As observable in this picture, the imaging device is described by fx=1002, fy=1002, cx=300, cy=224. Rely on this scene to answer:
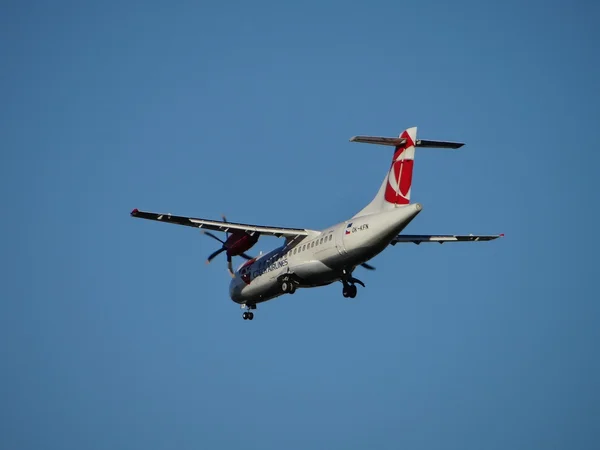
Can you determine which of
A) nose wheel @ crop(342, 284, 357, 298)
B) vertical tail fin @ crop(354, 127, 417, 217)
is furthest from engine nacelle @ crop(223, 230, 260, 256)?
vertical tail fin @ crop(354, 127, 417, 217)

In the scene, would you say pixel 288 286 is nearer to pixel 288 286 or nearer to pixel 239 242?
pixel 288 286

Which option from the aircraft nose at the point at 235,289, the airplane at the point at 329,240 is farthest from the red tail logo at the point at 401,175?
the aircraft nose at the point at 235,289

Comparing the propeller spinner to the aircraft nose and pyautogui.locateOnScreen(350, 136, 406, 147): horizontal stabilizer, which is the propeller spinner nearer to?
the aircraft nose

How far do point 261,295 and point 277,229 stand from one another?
4276mm

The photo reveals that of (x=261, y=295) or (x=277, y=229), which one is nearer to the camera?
(x=277, y=229)

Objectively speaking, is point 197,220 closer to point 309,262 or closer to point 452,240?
point 309,262

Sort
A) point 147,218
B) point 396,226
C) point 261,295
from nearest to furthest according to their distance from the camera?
1. point 396,226
2. point 147,218
3. point 261,295

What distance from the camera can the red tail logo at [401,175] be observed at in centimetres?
3794

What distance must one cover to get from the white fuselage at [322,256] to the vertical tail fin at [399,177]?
57 cm

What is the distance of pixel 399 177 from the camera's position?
38.2 meters

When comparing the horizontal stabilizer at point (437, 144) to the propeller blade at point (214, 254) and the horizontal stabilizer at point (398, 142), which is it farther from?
the propeller blade at point (214, 254)

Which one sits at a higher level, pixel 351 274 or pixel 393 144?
pixel 393 144

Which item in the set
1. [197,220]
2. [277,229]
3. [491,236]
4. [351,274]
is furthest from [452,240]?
[197,220]

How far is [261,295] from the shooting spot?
45.0m
